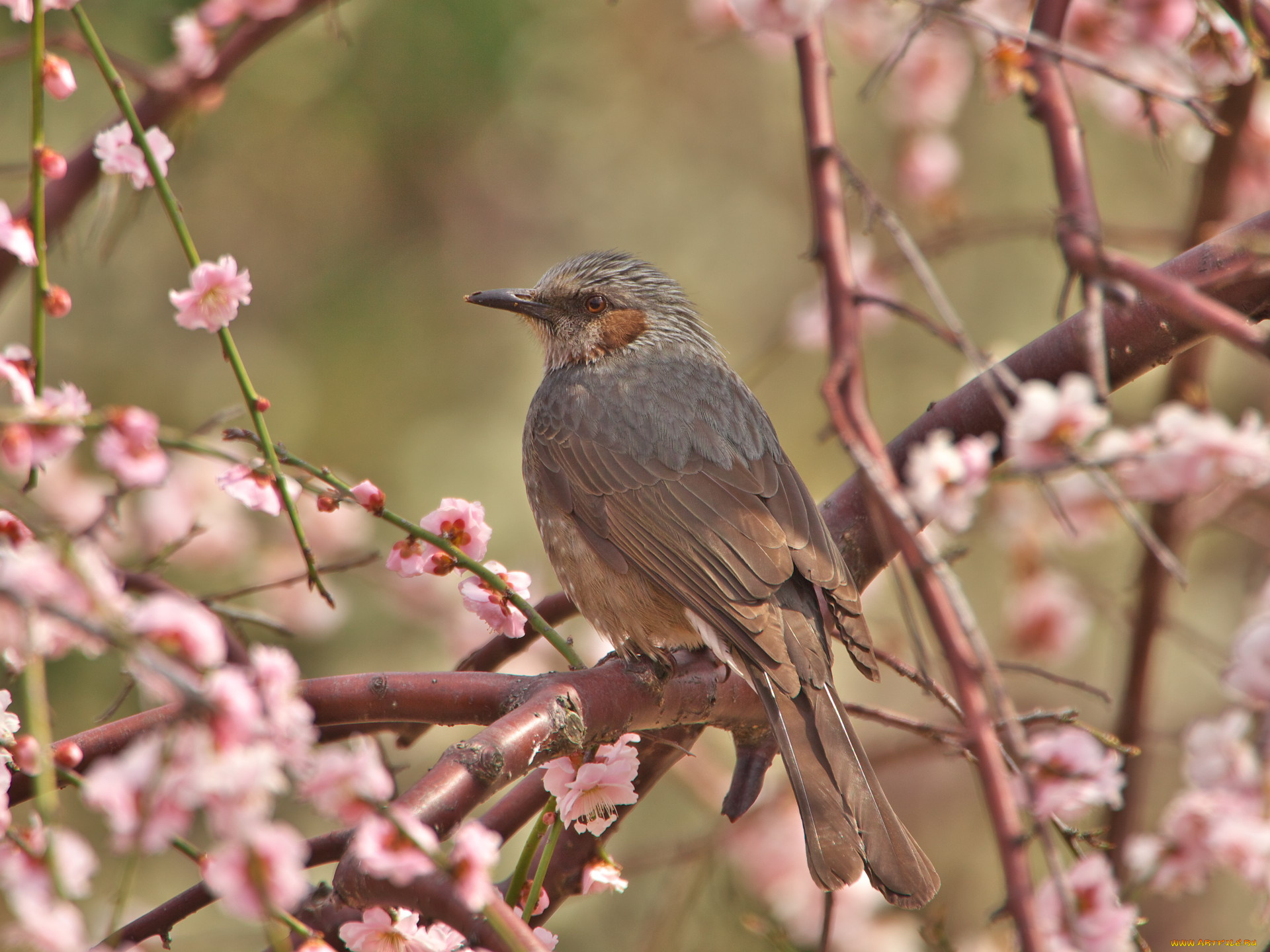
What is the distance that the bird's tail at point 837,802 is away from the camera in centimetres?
243

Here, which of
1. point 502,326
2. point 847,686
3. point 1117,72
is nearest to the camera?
point 1117,72

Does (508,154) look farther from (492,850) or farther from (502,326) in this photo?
(492,850)

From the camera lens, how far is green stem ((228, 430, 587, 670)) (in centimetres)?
197

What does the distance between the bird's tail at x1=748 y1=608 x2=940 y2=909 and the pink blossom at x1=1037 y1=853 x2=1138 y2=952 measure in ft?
2.95

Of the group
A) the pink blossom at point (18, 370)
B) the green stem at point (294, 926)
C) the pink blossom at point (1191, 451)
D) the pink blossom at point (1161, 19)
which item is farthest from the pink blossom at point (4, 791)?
the pink blossom at point (1161, 19)

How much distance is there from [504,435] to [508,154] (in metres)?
2.70

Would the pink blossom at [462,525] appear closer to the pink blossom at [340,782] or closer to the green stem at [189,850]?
the green stem at [189,850]

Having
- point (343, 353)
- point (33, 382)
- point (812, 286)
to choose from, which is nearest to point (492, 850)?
point (33, 382)

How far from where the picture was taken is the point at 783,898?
4707mm

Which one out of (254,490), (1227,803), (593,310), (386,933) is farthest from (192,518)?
(1227,803)

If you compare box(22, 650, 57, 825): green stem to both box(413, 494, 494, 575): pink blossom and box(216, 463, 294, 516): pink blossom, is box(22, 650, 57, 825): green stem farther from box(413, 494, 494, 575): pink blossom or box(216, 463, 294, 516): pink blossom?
box(413, 494, 494, 575): pink blossom

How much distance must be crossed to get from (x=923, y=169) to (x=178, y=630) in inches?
179

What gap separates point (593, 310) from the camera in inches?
174

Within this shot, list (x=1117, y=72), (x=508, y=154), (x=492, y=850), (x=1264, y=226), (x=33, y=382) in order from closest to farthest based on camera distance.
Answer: (x=492, y=850) < (x=1117, y=72) < (x=33, y=382) < (x=1264, y=226) < (x=508, y=154)
